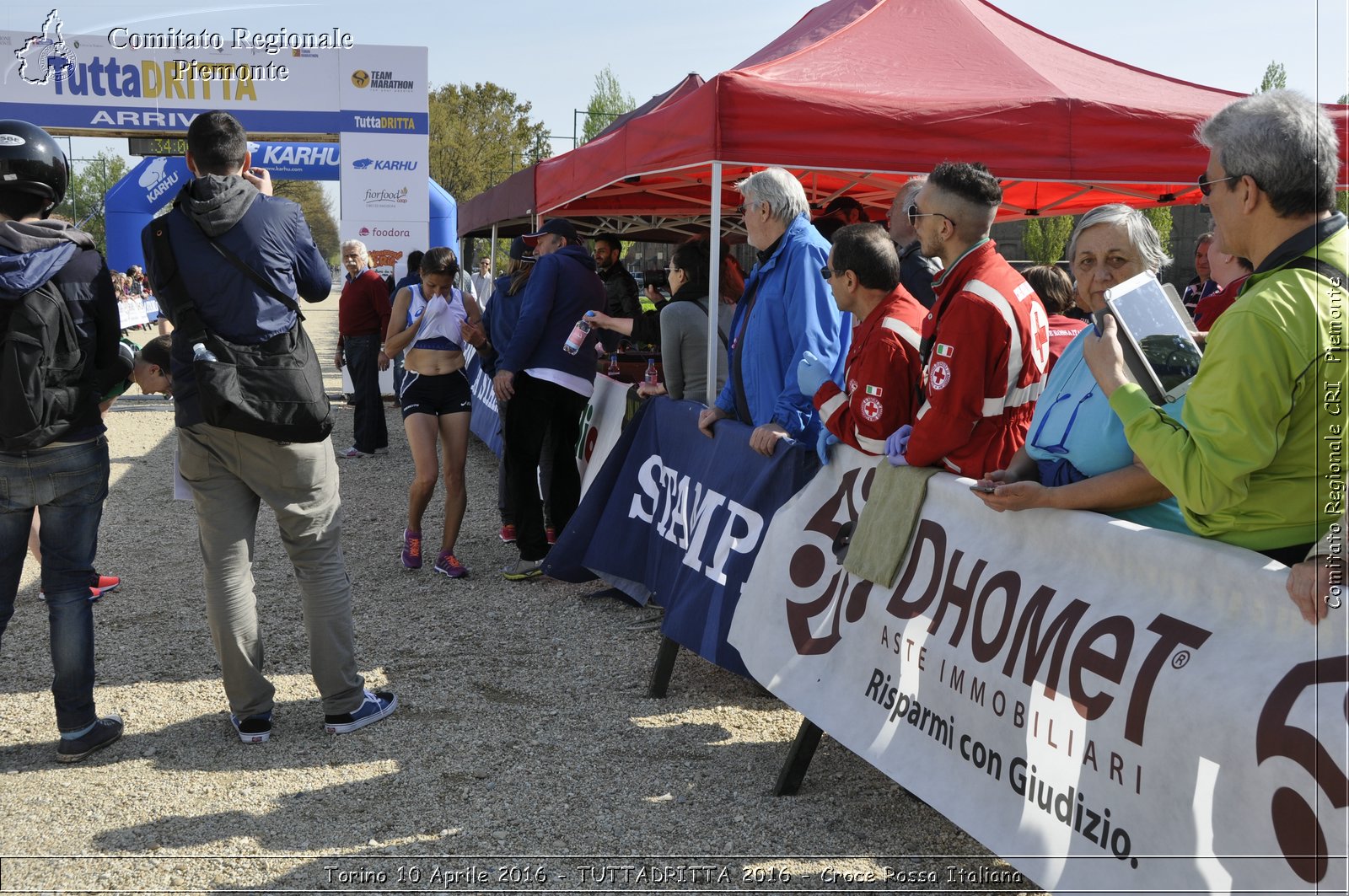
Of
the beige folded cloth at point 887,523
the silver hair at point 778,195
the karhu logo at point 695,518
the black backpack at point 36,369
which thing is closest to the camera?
the beige folded cloth at point 887,523

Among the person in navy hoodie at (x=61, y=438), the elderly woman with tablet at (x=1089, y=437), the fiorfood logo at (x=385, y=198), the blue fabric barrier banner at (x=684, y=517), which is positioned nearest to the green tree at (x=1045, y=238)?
the fiorfood logo at (x=385, y=198)

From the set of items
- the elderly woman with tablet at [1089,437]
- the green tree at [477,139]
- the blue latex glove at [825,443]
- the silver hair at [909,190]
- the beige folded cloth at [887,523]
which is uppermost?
the green tree at [477,139]

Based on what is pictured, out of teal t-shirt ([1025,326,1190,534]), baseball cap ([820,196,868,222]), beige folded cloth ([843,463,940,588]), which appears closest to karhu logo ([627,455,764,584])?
beige folded cloth ([843,463,940,588])

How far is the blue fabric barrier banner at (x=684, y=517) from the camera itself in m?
3.93

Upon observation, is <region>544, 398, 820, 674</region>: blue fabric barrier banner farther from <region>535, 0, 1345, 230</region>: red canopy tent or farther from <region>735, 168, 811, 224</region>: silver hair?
<region>535, 0, 1345, 230</region>: red canopy tent

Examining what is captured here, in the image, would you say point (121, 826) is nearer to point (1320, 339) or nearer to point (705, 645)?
point (705, 645)

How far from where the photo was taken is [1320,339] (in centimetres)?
193

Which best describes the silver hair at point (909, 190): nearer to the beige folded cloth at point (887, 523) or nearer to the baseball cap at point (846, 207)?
the baseball cap at point (846, 207)

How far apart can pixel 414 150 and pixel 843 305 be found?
43.9 ft

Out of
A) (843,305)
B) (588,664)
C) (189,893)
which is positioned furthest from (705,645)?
(189,893)

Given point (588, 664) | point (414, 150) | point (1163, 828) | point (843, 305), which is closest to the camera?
point (1163, 828)

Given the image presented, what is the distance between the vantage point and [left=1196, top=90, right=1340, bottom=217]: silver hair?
1983 mm

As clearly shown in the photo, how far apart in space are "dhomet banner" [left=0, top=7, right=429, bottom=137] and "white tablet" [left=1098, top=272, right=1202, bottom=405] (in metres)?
14.9

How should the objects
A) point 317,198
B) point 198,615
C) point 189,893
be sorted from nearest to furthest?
point 189,893
point 198,615
point 317,198
